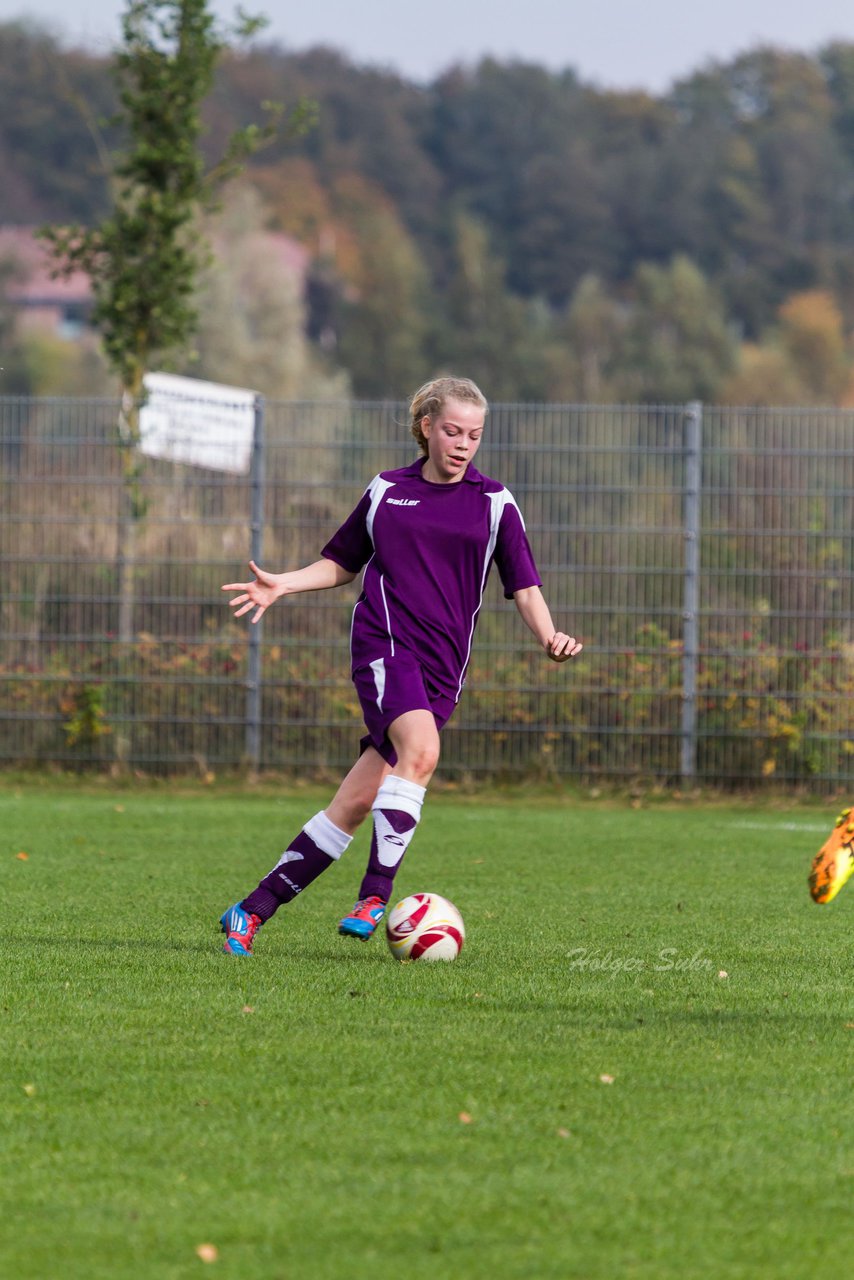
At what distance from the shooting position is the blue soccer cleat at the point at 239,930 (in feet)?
20.6

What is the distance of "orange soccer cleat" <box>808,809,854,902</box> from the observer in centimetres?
488

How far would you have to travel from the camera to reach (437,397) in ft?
20.3

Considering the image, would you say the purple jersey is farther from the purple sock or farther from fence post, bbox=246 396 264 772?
fence post, bbox=246 396 264 772

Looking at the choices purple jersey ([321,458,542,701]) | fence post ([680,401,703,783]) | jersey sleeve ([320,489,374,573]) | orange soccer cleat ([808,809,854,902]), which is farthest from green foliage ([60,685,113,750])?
orange soccer cleat ([808,809,854,902])

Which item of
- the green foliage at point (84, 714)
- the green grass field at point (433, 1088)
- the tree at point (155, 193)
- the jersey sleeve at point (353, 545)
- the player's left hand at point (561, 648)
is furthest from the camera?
the tree at point (155, 193)

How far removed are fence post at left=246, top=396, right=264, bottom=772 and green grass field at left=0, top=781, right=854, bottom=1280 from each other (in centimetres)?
519

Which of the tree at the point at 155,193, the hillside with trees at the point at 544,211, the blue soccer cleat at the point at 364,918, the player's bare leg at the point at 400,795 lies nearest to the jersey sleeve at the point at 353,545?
the player's bare leg at the point at 400,795

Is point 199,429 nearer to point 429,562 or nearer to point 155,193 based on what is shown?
point 155,193

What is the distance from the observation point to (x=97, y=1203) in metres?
3.54

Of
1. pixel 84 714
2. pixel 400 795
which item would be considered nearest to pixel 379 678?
pixel 400 795

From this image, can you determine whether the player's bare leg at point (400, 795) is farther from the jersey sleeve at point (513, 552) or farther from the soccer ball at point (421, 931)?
the jersey sleeve at point (513, 552)

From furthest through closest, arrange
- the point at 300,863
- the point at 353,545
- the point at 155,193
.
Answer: the point at 155,193 → the point at 353,545 → the point at 300,863

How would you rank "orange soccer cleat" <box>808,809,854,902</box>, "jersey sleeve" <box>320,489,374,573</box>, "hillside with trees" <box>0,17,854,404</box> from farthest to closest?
"hillside with trees" <box>0,17,854,404</box>, "jersey sleeve" <box>320,489,374,573</box>, "orange soccer cleat" <box>808,809,854,902</box>

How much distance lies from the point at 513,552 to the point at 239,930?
5.03 feet
